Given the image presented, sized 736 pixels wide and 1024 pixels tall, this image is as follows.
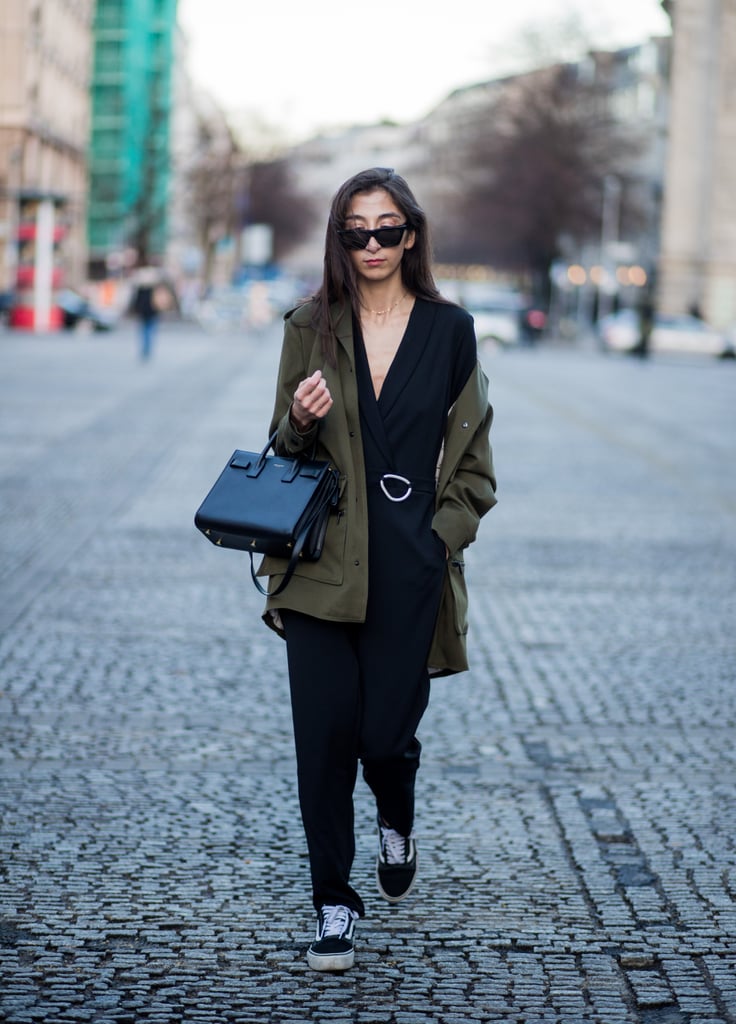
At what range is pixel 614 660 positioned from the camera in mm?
7941

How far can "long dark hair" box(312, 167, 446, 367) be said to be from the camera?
4.20 m

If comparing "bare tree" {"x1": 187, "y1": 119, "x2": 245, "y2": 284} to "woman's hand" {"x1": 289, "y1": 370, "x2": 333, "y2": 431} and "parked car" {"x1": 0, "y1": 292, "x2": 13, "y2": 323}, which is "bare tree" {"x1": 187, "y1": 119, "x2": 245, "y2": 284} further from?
"woman's hand" {"x1": 289, "y1": 370, "x2": 333, "y2": 431}

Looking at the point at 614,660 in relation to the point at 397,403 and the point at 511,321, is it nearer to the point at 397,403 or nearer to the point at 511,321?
the point at 397,403

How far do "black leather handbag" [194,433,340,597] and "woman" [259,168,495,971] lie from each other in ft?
0.14

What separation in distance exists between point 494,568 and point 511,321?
4518 cm

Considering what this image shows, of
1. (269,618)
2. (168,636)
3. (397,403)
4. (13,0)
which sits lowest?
(168,636)

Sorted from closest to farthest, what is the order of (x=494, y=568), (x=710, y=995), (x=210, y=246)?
(x=710, y=995) < (x=494, y=568) < (x=210, y=246)

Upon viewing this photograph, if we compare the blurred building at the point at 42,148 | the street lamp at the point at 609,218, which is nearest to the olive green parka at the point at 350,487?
the blurred building at the point at 42,148

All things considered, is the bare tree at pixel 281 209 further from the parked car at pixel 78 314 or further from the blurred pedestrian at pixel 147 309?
the blurred pedestrian at pixel 147 309

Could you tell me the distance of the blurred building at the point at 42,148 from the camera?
1893 inches

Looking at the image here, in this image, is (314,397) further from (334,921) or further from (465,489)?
(334,921)

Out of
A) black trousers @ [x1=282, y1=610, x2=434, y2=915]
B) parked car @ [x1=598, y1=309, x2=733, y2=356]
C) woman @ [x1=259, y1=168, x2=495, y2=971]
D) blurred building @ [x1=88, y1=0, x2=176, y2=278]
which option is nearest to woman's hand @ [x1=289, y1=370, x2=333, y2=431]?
woman @ [x1=259, y1=168, x2=495, y2=971]

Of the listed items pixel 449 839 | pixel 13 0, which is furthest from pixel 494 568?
pixel 13 0

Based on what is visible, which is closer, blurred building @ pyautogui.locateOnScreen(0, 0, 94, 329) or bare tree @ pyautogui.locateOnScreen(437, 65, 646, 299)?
blurred building @ pyautogui.locateOnScreen(0, 0, 94, 329)
